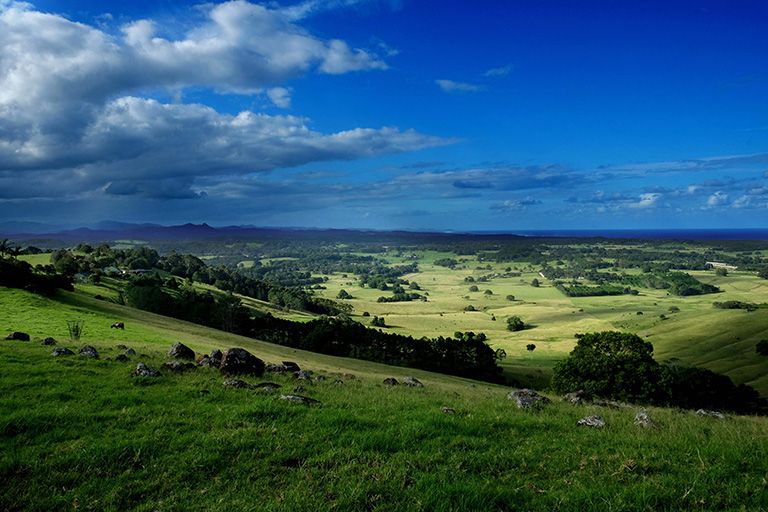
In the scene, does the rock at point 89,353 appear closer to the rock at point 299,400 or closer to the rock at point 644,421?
the rock at point 299,400

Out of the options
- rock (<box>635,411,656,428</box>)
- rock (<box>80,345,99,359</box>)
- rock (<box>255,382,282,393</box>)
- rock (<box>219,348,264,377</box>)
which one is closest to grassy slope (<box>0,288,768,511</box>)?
rock (<box>635,411,656,428</box>)

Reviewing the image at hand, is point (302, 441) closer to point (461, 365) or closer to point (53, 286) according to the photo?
point (53, 286)

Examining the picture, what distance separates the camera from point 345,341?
97812mm

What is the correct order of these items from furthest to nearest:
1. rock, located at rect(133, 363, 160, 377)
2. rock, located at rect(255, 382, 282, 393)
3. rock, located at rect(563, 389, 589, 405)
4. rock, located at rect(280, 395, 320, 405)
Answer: rock, located at rect(563, 389, 589, 405)
rock, located at rect(133, 363, 160, 377)
rock, located at rect(255, 382, 282, 393)
rock, located at rect(280, 395, 320, 405)

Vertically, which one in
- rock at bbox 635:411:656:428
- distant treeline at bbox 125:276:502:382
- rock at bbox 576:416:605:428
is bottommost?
distant treeline at bbox 125:276:502:382

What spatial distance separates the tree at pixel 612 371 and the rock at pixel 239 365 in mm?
35486

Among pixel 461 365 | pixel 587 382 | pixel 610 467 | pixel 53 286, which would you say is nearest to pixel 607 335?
pixel 587 382

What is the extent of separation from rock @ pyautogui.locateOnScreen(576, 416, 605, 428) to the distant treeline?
76.2m

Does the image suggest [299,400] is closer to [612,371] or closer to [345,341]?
[612,371]

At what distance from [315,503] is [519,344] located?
14153 cm

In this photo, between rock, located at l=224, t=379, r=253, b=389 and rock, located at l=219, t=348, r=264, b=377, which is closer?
rock, located at l=224, t=379, r=253, b=389

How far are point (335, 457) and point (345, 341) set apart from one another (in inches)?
3514

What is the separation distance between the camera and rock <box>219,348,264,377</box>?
20609 millimetres

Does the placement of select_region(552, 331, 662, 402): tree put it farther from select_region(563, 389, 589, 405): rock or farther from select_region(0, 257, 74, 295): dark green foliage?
select_region(0, 257, 74, 295): dark green foliage
